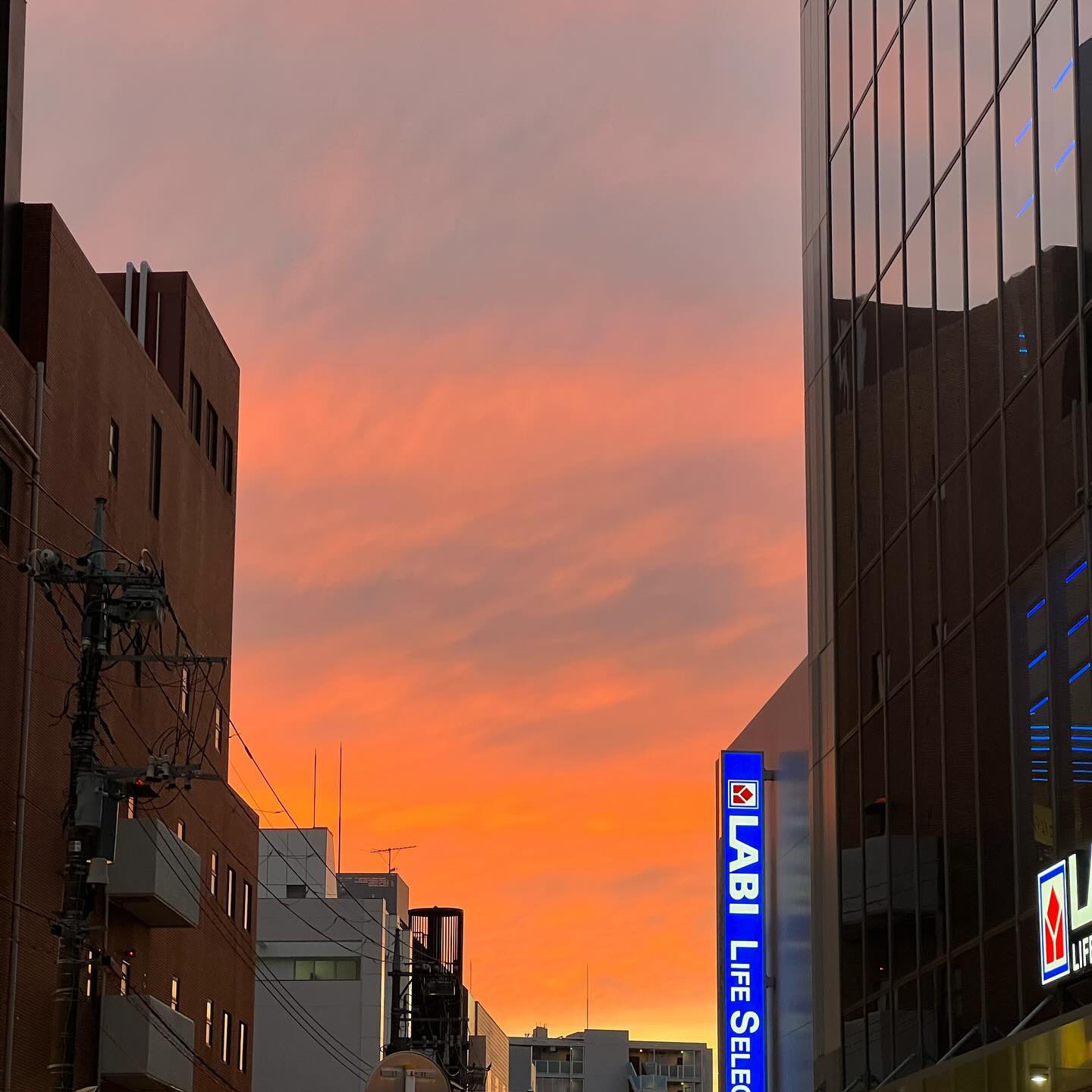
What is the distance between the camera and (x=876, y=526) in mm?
32469

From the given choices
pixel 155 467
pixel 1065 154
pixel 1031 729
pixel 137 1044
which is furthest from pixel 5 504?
pixel 1065 154

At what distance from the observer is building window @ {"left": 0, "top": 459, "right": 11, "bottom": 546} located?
128ft

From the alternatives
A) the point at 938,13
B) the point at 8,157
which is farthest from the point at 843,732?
the point at 8,157

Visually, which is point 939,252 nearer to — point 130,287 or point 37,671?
Result: point 37,671

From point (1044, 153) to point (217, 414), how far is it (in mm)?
39948

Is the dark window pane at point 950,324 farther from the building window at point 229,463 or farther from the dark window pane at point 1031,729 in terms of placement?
the building window at point 229,463

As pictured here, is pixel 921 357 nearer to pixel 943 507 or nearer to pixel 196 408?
pixel 943 507

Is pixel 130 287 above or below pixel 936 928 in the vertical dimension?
above

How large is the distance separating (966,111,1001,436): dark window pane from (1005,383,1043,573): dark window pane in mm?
952

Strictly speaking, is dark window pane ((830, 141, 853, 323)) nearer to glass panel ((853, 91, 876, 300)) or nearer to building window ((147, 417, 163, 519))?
glass panel ((853, 91, 876, 300))

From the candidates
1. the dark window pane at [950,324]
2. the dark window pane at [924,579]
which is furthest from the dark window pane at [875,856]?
the dark window pane at [950,324]

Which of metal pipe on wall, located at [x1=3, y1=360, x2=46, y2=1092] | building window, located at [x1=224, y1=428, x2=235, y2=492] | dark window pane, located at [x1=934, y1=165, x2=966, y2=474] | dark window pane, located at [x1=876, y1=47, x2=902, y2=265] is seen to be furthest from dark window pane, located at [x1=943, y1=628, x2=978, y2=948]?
building window, located at [x1=224, y1=428, x2=235, y2=492]

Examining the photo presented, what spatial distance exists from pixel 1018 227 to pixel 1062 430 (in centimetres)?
360

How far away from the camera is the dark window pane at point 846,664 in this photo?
34094 millimetres
